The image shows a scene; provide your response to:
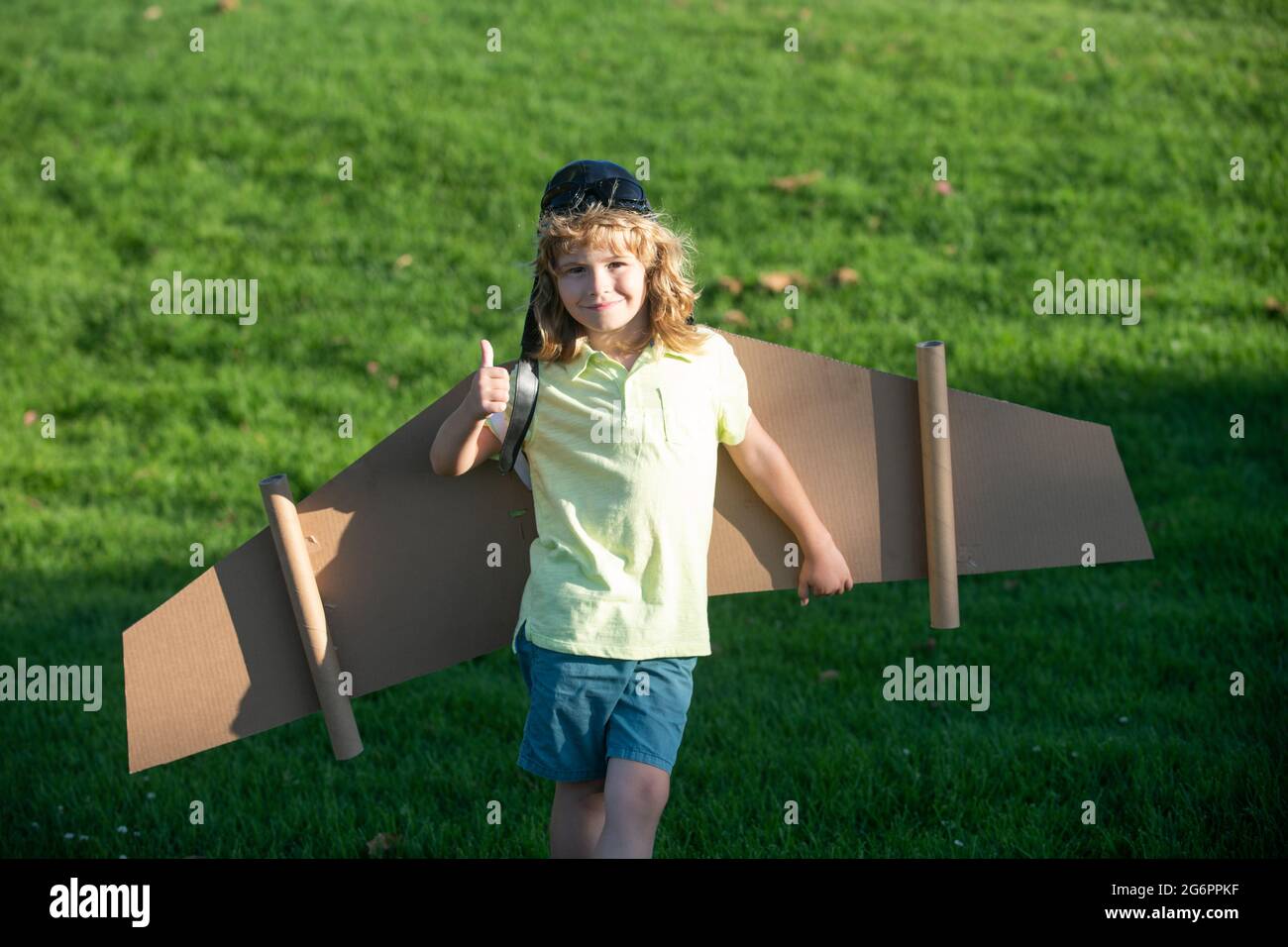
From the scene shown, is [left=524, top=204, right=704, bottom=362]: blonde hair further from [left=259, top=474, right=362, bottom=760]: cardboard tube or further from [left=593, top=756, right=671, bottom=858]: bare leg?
[left=593, top=756, right=671, bottom=858]: bare leg

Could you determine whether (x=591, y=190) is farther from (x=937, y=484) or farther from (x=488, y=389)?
(x=937, y=484)

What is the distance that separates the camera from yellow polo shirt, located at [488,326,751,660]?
11.8 feet

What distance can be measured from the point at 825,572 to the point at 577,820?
1010 millimetres

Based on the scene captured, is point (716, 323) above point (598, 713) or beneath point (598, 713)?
above

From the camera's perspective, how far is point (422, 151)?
10289 millimetres

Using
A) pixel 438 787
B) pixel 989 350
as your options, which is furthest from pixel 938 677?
pixel 989 350

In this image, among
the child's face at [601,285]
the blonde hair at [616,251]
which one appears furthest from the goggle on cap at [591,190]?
the child's face at [601,285]

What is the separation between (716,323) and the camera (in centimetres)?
854

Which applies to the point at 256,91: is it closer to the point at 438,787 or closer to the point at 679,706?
the point at 438,787

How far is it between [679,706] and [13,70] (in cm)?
1023

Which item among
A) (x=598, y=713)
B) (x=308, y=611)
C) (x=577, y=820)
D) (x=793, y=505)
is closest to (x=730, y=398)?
(x=793, y=505)

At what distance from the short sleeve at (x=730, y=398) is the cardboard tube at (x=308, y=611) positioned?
4.03ft

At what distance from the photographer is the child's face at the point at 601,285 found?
364 centimetres
